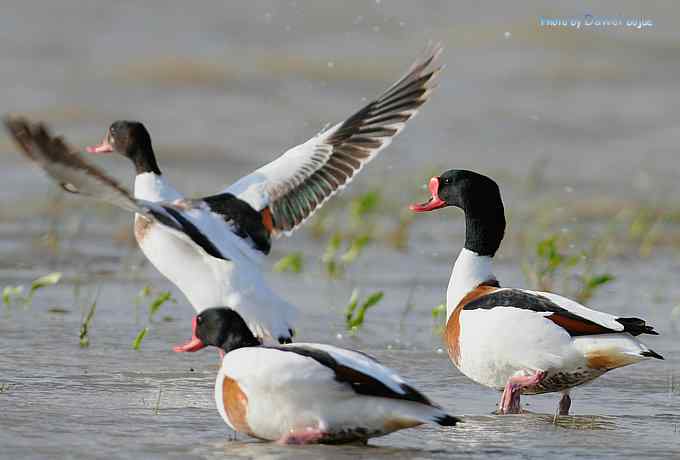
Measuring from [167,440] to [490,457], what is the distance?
1129 millimetres

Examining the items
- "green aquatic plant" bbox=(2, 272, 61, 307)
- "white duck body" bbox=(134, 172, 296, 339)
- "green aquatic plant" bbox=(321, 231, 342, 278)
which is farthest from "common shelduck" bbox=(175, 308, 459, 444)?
"green aquatic plant" bbox=(321, 231, 342, 278)

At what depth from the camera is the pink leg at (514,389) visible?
5930mm

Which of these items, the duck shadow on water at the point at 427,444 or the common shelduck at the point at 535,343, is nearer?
the duck shadow on water at the point at 427,444

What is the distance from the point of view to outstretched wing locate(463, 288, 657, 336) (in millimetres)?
5734

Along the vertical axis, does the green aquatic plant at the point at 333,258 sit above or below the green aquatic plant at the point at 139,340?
above

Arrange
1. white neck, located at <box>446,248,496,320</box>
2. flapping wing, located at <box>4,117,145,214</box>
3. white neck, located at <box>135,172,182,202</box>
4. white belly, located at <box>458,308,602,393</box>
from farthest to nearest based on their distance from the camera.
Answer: white neck, located at <box>135,172,182,202</box> → white neck, located at <box>446,248,496,320</box> → white belly, located at <box>458,308,602,393</box> → flapping wing, located at <box>4,117,145,214</box>

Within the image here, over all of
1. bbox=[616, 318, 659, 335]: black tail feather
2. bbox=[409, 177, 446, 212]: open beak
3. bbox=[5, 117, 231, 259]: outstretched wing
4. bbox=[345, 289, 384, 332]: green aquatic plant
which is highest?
bbox=[409, 177, 446, 212]: open beak

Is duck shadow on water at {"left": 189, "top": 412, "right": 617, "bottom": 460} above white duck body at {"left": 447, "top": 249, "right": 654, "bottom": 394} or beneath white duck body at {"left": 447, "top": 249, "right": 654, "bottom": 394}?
beneath

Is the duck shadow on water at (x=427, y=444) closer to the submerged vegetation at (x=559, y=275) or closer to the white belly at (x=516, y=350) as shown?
the white belly at (x=516, y=350)

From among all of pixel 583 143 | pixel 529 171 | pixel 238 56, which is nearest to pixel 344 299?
pixel 529 171

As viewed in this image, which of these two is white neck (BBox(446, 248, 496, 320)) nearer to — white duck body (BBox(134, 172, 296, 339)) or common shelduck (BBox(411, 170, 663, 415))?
common shelduck (BBox(411, 170, 663, 415))

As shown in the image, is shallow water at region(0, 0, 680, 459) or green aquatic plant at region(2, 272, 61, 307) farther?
green aquatic plant at region(2, 272, 61, 307)

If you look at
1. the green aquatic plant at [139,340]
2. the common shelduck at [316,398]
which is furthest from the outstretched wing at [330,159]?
the common shelduck at [316,398]

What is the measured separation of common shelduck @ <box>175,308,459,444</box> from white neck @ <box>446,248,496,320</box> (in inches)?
65.1
